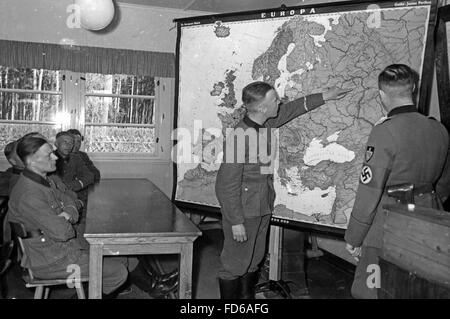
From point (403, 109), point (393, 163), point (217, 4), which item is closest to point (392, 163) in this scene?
point (393, 163)

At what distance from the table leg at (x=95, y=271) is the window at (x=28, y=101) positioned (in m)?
3.20

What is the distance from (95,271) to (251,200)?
0.93 meters

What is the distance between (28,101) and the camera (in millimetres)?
5086

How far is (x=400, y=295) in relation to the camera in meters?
1.68

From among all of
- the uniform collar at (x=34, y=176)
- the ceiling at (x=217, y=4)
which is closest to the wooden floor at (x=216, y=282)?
the uniform collar at (x=34, y=176)

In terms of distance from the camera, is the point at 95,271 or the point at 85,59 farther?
the point at 85,59

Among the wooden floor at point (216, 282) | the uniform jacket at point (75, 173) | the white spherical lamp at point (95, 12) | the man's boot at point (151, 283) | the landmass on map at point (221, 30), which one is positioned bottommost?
the wooden floor at point (216, 282)

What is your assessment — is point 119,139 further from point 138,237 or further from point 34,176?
point 138,237

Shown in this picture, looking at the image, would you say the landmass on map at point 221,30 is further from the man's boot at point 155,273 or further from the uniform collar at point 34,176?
the man's boot at point 155,273

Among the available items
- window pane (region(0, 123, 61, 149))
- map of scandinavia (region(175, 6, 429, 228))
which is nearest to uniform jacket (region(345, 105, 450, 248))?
map of scandinavia (region(175, 6, 429, 228))

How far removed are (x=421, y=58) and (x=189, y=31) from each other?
1.67 m

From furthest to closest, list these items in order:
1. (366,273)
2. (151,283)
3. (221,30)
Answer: (151,283), (221,30), (366,273)

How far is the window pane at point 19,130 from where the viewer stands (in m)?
5.00
